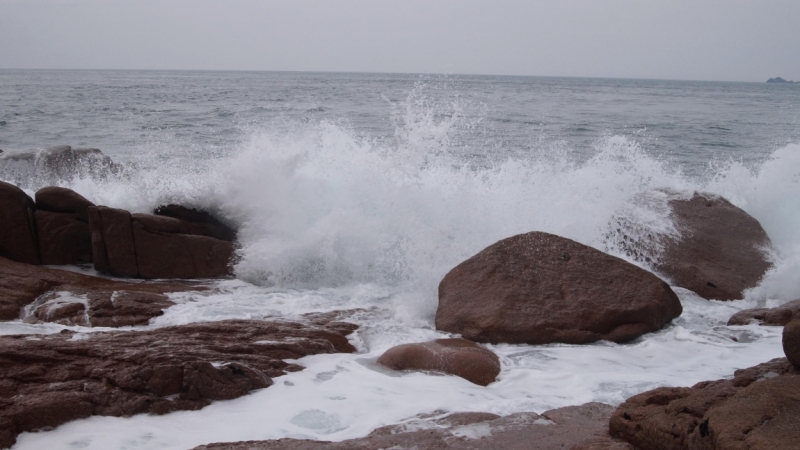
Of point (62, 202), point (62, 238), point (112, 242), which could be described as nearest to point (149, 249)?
point (112, 242)

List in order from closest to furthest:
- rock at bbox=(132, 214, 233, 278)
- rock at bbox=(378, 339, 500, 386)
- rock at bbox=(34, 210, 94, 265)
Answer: rock at bbox=(378, 339, 500, 386) < rock at bbox=(34, 210, 94, 265) < rock at bbox=(132, 214, 233, 278)

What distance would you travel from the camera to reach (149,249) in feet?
21.6

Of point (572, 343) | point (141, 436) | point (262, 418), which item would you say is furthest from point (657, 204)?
point (141, 436)

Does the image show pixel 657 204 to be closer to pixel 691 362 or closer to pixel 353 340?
pixel 691 362

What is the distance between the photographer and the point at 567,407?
3723 mm

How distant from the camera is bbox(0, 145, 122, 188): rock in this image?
9.80 meters

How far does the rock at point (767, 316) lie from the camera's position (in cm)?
537

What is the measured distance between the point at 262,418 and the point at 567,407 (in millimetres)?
1708

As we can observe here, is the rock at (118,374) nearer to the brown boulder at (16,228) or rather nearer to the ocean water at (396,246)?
the ocean water at (396,246)

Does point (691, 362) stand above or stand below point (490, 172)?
below

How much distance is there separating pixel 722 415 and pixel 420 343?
Answer: 7.42ft

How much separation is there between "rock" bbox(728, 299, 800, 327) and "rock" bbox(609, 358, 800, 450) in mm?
2192

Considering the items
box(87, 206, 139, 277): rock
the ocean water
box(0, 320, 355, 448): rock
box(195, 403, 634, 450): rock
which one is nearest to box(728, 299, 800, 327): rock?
the ocean water

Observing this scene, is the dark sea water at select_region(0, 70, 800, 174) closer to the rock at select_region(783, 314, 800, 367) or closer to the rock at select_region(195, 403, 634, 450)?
the rock at select_region(195, 403, 634, 450)
